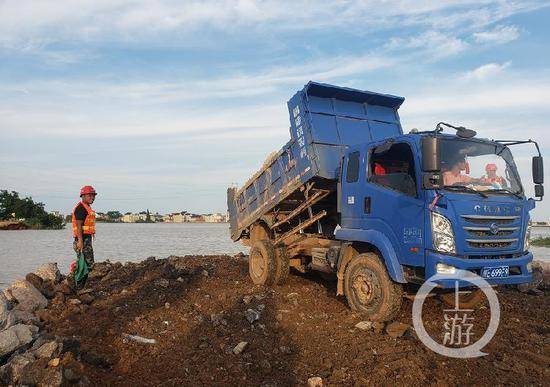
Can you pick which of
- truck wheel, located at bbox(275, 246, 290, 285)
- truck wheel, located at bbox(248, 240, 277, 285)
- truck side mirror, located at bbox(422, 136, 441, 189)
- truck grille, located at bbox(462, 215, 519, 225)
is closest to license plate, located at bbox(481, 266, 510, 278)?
truck grille, located at bbox(462, 215, 519, 225)

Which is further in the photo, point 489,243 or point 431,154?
point 489,243

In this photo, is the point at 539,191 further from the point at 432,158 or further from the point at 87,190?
the point at 87,190

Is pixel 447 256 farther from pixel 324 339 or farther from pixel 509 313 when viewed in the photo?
pixel 509 313

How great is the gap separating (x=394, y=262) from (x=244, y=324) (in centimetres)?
221

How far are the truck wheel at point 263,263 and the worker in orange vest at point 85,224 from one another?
306cm

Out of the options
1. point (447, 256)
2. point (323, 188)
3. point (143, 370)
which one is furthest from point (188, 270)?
point (447, 256)

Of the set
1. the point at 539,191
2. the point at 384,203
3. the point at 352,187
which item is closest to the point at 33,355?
the point at 384,203

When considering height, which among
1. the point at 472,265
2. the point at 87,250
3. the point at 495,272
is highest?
the point at 87,250

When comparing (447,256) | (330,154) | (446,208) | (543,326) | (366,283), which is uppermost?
(330,154)

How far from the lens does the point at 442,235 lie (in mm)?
5668

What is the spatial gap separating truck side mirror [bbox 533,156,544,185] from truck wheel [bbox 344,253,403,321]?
2.58 meters

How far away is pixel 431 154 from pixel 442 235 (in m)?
0.99

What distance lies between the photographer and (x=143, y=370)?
506 centimetres

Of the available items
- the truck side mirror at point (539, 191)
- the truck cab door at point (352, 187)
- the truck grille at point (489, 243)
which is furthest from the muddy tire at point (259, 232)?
the truck side mirror at point (539, 191)
